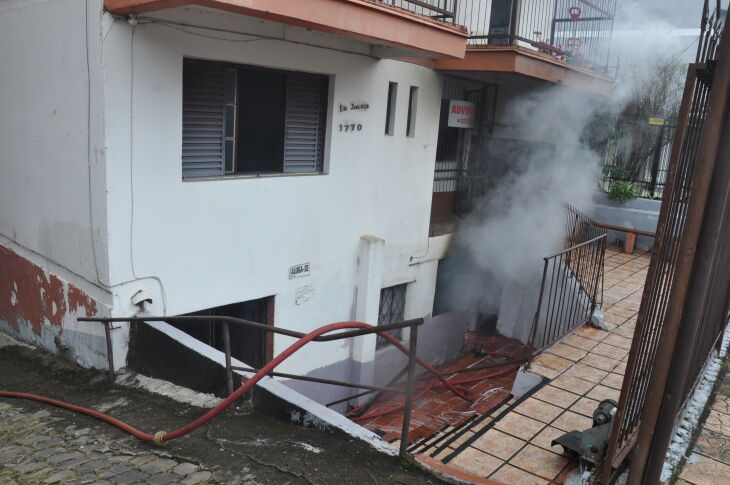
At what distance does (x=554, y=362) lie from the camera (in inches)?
314

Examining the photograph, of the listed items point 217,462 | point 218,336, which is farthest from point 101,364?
point 217,462

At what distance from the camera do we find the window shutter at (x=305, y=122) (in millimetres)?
8047

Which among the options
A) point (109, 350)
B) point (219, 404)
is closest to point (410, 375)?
point (219, 404)

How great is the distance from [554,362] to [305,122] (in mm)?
4777

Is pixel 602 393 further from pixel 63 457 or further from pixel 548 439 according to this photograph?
pixel 63 457

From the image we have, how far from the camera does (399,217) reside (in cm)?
1018

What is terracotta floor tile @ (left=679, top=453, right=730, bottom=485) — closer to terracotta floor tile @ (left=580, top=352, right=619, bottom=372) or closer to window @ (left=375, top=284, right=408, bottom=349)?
terracotta floor tile @ (left=580, top=352, right=619, bottom=372)

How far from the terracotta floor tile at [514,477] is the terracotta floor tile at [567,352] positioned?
303 centimetres

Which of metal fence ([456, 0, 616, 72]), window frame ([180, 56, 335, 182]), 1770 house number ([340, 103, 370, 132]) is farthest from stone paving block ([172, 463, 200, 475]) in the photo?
metal fence ([456, 0, 616, 72])

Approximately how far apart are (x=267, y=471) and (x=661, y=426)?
2412 millimetres

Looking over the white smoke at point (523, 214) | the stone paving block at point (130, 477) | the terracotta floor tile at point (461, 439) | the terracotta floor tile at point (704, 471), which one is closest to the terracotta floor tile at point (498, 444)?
the terracotta floor tile at point (461, 439)

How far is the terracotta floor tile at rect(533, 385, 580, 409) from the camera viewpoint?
6.84 metres

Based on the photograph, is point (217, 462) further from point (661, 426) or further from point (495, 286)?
point (495, 286)

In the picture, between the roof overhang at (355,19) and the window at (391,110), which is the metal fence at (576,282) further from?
the roof overhang at (355,19)
